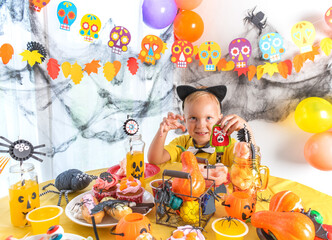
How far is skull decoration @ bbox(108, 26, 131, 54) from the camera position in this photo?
2.12 meters

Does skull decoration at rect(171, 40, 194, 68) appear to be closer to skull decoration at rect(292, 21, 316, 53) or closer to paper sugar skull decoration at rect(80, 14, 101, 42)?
paper sugar skull decoration at rect(80, 14, 101, 42)

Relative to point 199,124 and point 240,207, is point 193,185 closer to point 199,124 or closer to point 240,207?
point 240,207

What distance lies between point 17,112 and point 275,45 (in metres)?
1.85

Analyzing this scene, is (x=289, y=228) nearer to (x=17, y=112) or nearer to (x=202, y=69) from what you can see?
(x=17, y=112)

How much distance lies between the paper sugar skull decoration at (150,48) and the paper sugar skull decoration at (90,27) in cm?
43

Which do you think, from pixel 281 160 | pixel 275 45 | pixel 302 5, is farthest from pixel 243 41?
pixel 281 160

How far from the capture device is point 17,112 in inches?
70.6

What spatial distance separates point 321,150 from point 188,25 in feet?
4.36

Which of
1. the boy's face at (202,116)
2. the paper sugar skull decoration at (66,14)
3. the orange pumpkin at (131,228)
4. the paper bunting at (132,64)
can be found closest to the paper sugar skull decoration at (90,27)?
the paper sugar skull decoration at (66,14)

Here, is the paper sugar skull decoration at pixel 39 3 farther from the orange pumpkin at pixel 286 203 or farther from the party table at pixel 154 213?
the orange pumpkin at pixel 286 203

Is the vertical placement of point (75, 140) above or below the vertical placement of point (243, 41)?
below

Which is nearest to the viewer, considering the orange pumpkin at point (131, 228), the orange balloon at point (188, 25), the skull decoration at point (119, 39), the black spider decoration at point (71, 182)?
the orange pumpkin at point (131, 228)

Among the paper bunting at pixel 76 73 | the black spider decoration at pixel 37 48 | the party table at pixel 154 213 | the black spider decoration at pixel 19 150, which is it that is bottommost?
the party table at pixel 154 213

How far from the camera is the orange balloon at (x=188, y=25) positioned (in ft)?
7.29
